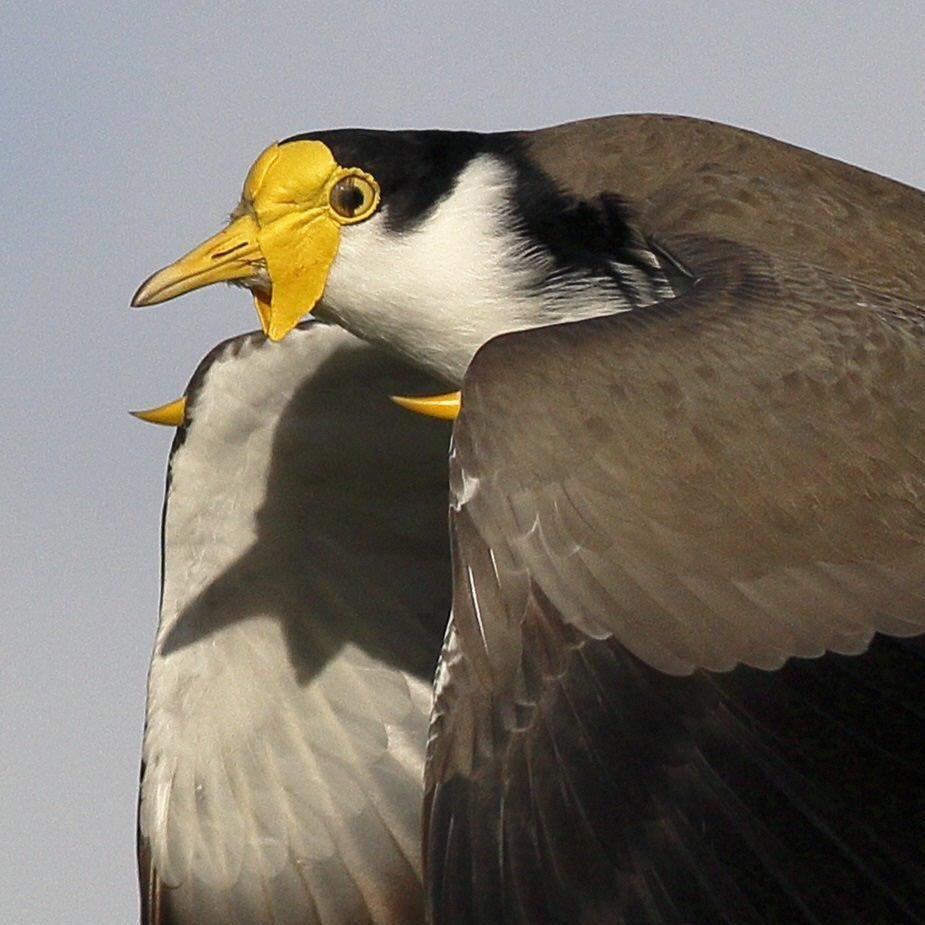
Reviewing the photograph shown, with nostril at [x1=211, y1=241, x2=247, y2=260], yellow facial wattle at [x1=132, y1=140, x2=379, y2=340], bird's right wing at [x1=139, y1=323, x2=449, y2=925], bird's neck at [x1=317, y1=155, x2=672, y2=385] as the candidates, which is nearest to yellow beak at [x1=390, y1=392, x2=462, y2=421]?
bird's neck at [x1=317, y1=155, x2=672, y2=385]

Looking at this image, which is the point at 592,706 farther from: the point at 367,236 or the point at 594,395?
the point at 367,236

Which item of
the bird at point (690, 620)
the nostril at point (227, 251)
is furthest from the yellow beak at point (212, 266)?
the bird at point (690, 620)

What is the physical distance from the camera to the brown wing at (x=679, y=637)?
4.77m

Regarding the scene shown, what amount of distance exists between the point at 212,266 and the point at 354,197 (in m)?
0.38

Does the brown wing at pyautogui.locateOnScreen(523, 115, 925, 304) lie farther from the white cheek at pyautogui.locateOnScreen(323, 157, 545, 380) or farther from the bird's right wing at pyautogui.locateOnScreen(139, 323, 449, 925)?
the bird's right wing at pyautogui.locateOnScreen(139, 323, 449, 925)

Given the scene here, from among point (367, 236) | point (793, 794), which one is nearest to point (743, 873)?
point (793, 794)

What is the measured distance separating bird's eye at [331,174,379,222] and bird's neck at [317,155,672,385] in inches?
1.4

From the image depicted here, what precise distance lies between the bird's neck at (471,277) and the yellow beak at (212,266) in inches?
8.3

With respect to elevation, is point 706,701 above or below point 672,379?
below

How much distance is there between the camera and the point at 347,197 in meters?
6.38

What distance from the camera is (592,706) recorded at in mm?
4918

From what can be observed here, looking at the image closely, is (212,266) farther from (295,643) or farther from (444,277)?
(295,643)

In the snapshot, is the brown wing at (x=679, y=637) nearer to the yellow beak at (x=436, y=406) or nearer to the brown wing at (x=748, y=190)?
the brown wing at (x=748, y=190)

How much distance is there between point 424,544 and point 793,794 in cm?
260
